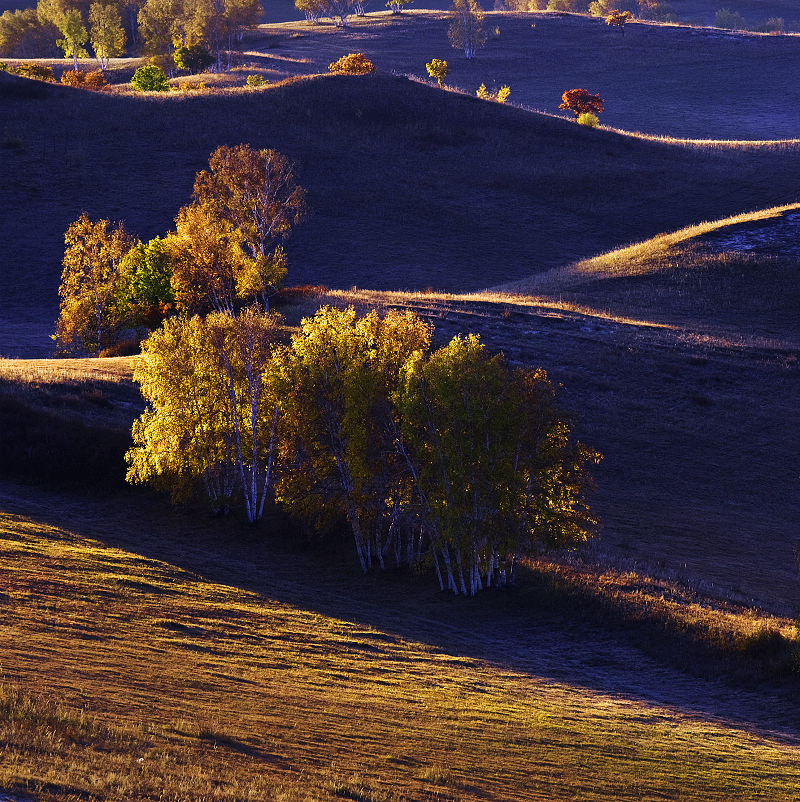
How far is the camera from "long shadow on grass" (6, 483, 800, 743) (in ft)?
91.5

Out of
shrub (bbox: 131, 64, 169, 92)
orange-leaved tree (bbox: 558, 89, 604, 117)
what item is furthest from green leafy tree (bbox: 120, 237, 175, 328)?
orange-leaved tree (bbox: 558, 89, 604, 117)

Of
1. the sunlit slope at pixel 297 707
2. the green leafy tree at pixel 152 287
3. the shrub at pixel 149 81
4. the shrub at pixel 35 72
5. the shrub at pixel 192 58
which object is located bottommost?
the sunlit slope at pixel 297 707

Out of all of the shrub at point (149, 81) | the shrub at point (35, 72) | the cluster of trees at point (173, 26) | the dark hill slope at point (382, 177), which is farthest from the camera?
the cluster of trees at point (173, 26)

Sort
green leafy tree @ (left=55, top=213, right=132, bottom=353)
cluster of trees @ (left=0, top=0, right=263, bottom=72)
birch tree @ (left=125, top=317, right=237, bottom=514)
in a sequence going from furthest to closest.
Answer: cluster of trees @ (left=0, top=0, right=263, bottom=72) → green leafy tree @ (left=55, top=213, right=132, bottom=353) → birch tree @ (left=125, top=317, right=237, bottom=514)

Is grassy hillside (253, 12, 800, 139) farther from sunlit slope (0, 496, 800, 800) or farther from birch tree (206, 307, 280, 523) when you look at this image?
sunlit slope (0, 496, 800, 800)

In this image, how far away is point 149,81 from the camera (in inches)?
6048

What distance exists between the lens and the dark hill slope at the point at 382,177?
99188 millimetres

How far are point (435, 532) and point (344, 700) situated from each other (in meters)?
15.9

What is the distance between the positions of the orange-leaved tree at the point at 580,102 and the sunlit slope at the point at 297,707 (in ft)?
461

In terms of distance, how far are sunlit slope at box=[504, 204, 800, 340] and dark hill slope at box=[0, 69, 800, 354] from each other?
36.7ft

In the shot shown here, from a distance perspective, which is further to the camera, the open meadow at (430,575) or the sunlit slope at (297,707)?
the open meadow at (430,575)

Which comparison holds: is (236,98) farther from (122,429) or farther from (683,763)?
(683,763)

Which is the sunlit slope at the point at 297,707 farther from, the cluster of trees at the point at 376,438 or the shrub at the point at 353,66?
the shrub at the point at 353,66

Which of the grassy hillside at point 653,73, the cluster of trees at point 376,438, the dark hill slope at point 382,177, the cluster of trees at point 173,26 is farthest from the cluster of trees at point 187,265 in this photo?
the cluster of trees at point 173,26
